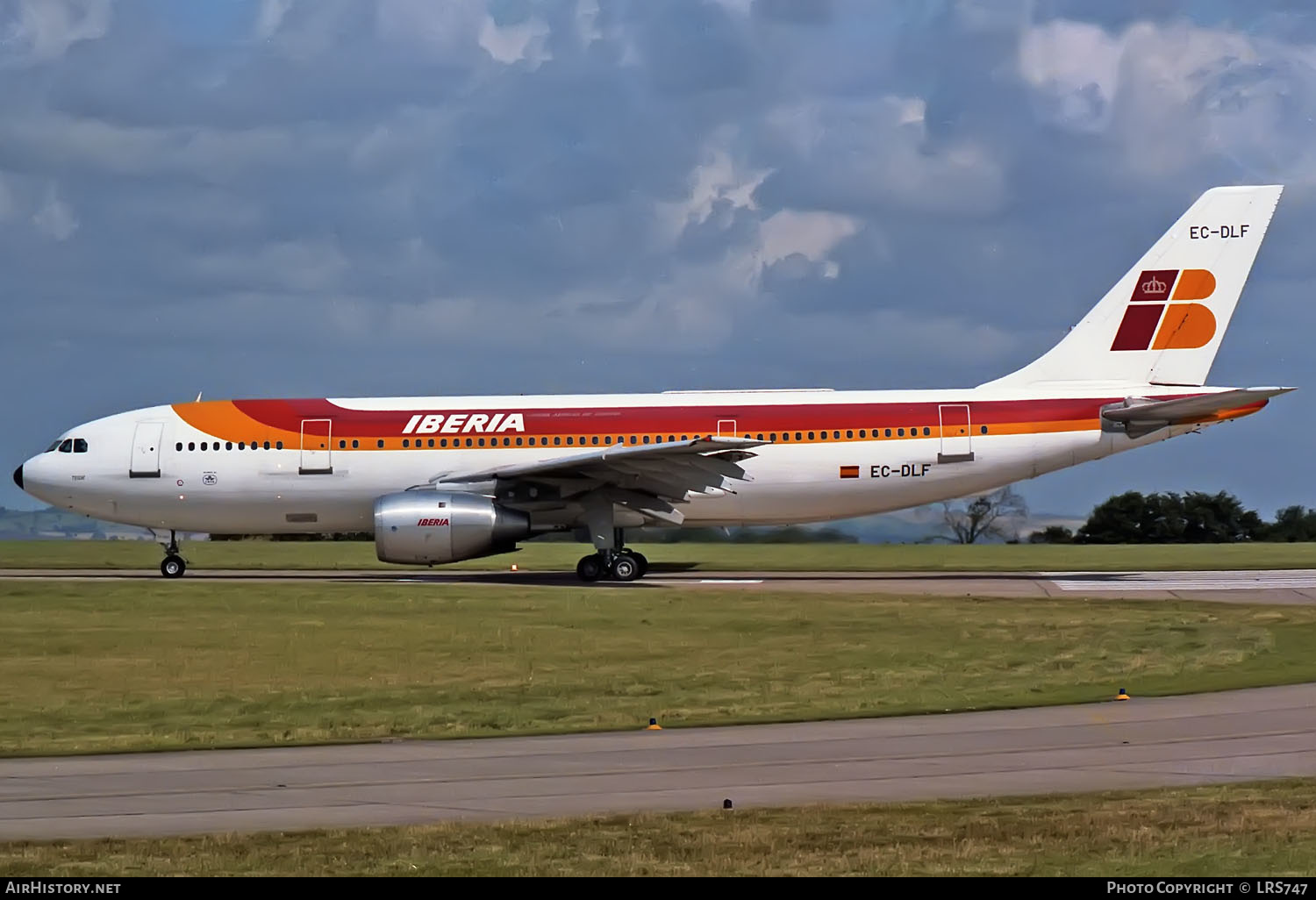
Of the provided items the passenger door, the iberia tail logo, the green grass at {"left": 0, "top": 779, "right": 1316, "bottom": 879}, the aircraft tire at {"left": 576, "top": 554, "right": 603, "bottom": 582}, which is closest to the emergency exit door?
the iberia tail logo

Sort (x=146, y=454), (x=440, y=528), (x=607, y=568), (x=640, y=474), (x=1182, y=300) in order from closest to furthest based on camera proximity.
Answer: (x=440, y=528) → (x=640, y=474) → (x=607, y=568) → (x=1182, y=300) → (x=146, y=454)

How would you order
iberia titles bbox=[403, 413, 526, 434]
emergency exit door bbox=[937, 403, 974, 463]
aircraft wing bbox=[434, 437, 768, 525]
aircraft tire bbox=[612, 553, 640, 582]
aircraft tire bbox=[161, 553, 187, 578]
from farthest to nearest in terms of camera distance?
1. aircraft tire bbox=[161, 553, 187, 578]
2. iberia titles bbox=[403, 413, 526, 434]
3. emergency exit door bbox=[937, 403, 974, 463]
4. aircraft tire bbox=[612, 553, 640, 582]
5. aircraft wing bbox=[434, 437, 768, 525]

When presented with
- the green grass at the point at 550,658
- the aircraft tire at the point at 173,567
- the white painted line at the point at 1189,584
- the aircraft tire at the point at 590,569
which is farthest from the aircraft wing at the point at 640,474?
the white painted line at the point at 1189,584

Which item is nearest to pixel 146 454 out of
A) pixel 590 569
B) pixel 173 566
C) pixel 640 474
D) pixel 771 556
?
pixel 173 566

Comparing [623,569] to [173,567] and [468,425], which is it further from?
[173,567]

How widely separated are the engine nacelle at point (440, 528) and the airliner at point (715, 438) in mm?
989

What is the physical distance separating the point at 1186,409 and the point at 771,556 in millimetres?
12410

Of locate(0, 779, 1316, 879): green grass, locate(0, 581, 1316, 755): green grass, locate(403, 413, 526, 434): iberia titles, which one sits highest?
locate(403, 413, 526, 434): iberia titles

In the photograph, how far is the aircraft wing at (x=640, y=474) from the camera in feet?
104

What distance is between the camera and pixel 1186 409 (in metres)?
33.1

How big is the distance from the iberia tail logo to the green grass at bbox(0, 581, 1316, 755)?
9.21 metres

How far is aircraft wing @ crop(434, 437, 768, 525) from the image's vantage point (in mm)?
31602

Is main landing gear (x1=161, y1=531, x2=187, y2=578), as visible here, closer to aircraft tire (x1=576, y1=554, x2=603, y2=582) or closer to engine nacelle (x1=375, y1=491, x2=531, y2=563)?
engine nacelle (x1=375, y1=491, x2=531, y2=563)

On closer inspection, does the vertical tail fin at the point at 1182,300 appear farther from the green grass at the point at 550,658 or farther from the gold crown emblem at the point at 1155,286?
the green grass at the point at 550,658
